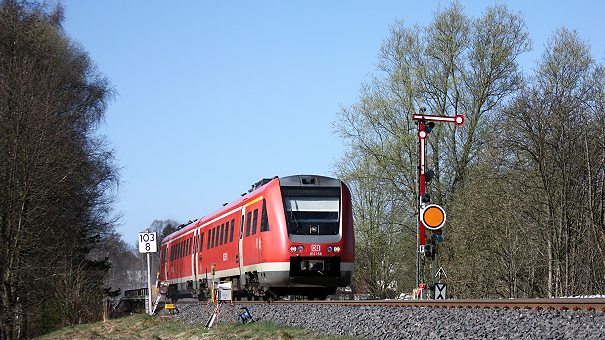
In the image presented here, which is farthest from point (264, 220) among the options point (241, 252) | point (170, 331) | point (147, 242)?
point (147, 242)

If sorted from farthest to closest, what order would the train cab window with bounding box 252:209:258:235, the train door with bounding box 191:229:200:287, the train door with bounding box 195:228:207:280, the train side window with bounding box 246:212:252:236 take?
the train door with bounding box 191:229:200:287, the train door with bounding box 195:228:207:280, the train side window with bounding box 246:212:252:236, the train cab window with bounding box 252:209:258:235

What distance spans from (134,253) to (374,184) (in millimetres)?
139806

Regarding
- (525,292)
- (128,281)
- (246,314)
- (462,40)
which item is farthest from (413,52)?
(128,281)

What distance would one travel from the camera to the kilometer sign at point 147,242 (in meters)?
26.9

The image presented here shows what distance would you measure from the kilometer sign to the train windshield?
650 cm

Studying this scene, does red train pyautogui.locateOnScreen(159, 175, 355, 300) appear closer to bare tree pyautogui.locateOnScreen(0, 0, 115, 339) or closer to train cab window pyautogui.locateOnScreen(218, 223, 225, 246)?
train cab window pyautogui.locateOnScreen(218, 223, 225, 246)

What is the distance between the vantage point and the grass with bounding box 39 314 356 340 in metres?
15.1

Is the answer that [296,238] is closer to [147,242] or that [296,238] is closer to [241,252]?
[241,252]

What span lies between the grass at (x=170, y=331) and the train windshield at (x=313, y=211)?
3.23 metres

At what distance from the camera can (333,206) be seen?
22.0 meters

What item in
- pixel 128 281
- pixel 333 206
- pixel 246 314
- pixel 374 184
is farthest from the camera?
pixel 128 281

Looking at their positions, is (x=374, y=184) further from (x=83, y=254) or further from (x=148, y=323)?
(x=148, y=323)

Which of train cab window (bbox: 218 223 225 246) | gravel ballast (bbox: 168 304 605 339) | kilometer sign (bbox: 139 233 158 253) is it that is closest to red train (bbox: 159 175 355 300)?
train cab window (bbox: 218 223 225 246)

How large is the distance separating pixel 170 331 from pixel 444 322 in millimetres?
9491
